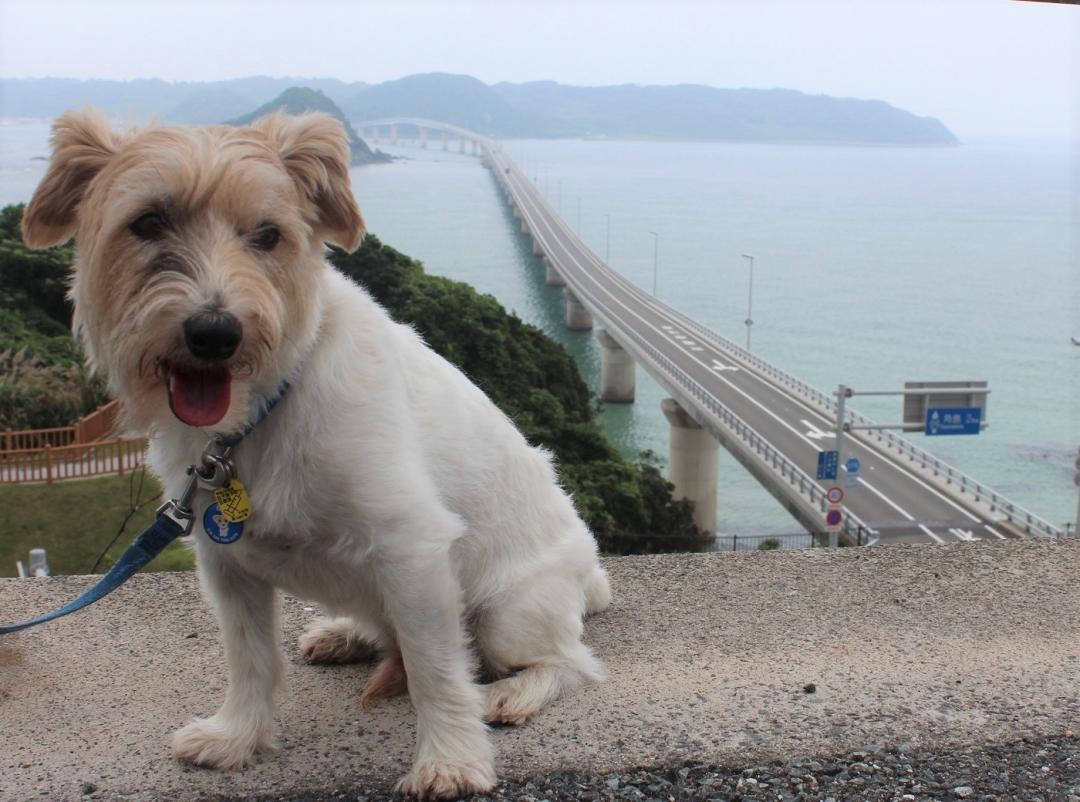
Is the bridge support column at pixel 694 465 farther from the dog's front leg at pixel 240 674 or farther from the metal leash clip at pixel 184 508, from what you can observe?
the metal leash clip at pixel 184 508

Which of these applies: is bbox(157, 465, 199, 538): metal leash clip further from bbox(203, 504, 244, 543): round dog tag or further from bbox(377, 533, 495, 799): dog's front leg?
bbox(377, 533, 495, 799): dog's front leg

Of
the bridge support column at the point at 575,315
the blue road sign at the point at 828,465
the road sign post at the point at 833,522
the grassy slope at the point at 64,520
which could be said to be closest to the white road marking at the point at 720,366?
the bridge support column at the point at 575,315

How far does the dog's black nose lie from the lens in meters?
2.32

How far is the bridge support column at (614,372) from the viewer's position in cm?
7062

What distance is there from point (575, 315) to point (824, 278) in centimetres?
3290

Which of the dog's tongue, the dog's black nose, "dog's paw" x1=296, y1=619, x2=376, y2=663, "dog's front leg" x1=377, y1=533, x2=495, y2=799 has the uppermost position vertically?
the dog's black nose

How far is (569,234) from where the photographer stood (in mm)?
101250

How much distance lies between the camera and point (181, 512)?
2.82 meters

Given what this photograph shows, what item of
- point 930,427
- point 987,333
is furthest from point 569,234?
point 930,427

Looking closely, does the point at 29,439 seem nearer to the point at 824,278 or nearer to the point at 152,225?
the point at 152,225

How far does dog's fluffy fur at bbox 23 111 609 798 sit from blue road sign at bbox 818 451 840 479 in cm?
3820

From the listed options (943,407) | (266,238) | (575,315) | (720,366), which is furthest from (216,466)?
(575,315)

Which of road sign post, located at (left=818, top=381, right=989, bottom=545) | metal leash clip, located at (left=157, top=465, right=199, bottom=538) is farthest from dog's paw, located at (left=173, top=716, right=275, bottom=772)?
road sign post, located at (left=818, top=381, right=989, bottom=545)

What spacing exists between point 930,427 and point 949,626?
1195 inches
